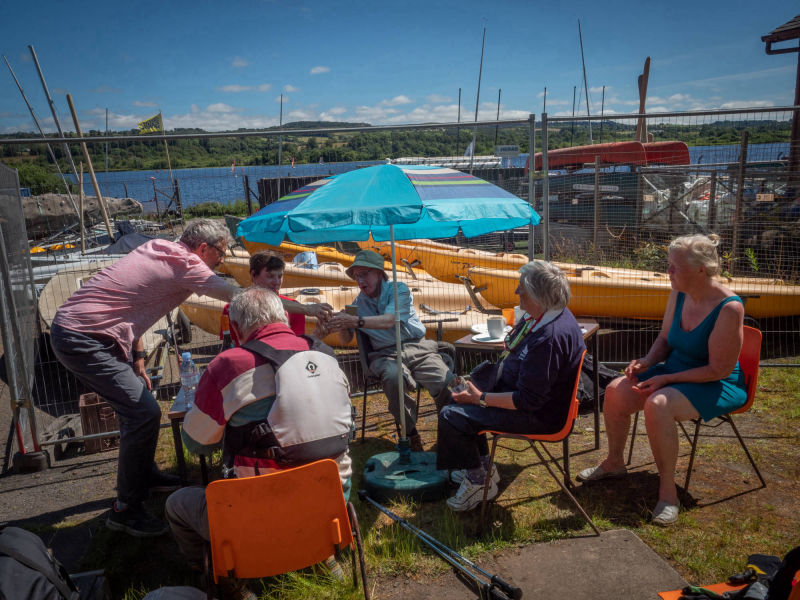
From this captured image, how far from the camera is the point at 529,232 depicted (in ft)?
17.4

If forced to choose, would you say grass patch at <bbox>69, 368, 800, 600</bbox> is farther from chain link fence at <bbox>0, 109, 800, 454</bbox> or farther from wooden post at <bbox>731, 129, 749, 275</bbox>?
wooden post at <bbox>731, 129, 749, 275</bbox>

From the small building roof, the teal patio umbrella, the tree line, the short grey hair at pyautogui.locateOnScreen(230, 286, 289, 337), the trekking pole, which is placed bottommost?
the trekking pole

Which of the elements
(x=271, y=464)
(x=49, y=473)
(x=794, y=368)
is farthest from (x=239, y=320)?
(x=794, y=368)

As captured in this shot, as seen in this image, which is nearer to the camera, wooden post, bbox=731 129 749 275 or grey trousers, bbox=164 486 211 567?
grey trousers, bbox=164 486 211 567

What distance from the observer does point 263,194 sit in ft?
37.8

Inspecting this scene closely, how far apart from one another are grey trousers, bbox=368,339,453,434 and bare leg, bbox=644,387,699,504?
1519 mm

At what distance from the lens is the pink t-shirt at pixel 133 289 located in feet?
11.1

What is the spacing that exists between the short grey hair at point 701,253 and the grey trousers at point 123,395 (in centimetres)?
341

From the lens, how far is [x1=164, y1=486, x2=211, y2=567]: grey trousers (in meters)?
2.52

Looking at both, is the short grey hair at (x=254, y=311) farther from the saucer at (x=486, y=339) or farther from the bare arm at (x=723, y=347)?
Result: the bare arm at (x=723, y=347)

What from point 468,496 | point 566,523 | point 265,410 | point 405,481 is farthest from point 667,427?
point 265,410

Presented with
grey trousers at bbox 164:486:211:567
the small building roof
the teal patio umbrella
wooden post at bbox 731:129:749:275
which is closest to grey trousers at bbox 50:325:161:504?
grey trousers at bbox 164:486:211:567

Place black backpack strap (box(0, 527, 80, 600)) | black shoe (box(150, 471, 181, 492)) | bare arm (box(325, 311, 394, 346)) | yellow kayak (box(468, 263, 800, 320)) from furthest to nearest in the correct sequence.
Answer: yellow kayak (box(468, 263, 800, 320)) < bare arm (box(325, 311, 394, 346)) < black shoe (box(150, 471, 181, 492)) < black backpack strap (box(0, 527, 80, 600))

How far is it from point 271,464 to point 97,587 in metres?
0.98
